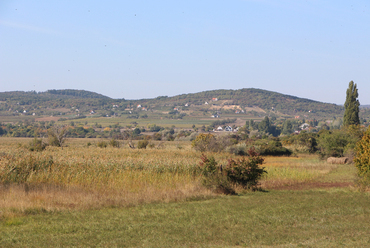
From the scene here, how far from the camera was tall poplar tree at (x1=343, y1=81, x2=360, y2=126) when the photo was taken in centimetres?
6688

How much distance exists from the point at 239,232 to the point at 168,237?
1920 mm

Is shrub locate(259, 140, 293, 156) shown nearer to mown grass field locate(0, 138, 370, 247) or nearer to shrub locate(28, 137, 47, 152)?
shrub locate(28, 137, 47, 152)

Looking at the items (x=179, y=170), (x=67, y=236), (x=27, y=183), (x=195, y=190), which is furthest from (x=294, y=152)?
(x=67, y=236)

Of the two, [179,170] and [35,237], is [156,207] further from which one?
[179,170]

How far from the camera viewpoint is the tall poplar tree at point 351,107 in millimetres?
66875

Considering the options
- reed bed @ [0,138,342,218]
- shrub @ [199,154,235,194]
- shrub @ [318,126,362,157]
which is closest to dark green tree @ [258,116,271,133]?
shrub @ [318,126,362,157]

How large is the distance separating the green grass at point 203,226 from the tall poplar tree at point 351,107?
58.6 metres

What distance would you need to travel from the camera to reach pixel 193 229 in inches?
377

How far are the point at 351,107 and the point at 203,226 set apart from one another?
66042mm

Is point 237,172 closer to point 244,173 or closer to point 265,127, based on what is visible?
point 244,173

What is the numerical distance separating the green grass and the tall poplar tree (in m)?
58.6

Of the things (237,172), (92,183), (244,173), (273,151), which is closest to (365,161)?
(244,173)

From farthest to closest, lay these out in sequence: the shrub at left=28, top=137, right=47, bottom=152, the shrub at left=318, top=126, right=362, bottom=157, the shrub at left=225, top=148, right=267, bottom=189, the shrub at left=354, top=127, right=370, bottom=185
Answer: the shrub at left=318, top=126, right=362, bottom=157
the shrub at left=28, top=137, right=47, bottom=152
the shrub at left=354, top=127, right=370, bottom=185
the shrub at left=225, top=148, right=267, bottom=189

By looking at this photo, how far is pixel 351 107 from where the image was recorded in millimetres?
67750
